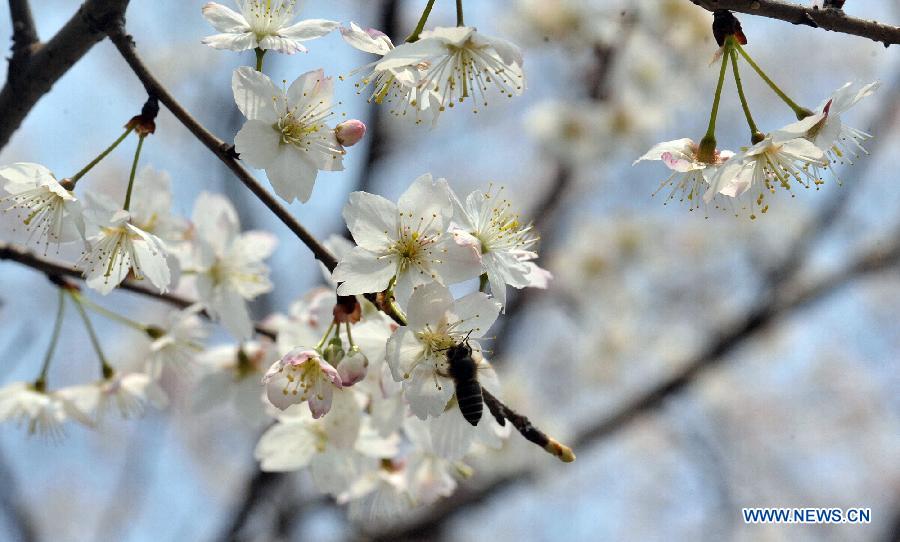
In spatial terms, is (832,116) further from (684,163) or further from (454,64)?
(454,64)

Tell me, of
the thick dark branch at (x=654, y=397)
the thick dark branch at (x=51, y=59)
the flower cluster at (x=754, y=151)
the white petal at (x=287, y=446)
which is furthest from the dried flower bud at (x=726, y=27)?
the thick dark branch at (x=654, y=397)

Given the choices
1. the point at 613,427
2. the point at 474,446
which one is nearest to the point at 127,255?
the point at 474,446

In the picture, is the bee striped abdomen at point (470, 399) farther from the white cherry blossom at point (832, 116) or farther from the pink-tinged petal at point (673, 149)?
the white cherry blossom at point (832, 116)

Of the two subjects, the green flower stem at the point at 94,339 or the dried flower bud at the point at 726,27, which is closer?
the dried flower bud at the point at 726,27

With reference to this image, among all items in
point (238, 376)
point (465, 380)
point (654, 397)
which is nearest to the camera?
point (465, 380)

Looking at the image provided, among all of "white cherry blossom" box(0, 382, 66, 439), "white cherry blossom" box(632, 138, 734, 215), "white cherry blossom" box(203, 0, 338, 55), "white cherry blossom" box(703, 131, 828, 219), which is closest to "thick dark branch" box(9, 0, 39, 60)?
"white cherry blossom" box(203, 0, 338, 55)

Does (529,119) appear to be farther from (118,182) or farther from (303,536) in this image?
(118,182)

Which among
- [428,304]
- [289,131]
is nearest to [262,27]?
[289,131]
